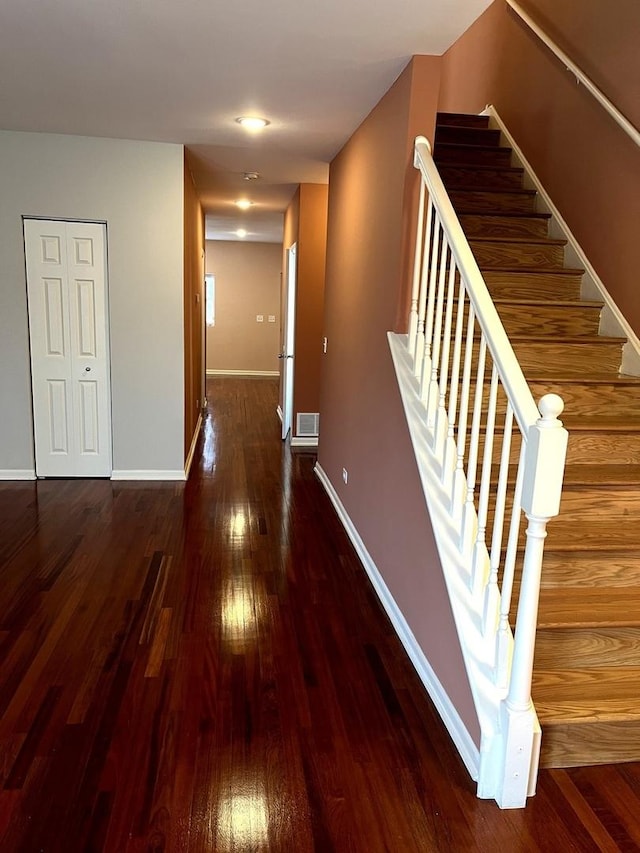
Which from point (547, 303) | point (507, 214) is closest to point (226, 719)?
point (547, 303)

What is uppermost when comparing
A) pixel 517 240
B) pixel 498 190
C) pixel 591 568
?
pixel 498 190

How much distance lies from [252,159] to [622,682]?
4.29m

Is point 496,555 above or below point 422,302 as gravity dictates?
below

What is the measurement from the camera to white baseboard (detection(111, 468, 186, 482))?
486cm

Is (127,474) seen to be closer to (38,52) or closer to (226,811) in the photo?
(38,52)

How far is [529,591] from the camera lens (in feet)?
5.47

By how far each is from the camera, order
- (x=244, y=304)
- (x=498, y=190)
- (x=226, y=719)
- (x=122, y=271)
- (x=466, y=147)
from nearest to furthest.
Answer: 1. (x=226, y=719)
2. (x=498, y=190)
3. (x=466, y=147)
4. (x=122, y=271)
5. (x=244, y=304)

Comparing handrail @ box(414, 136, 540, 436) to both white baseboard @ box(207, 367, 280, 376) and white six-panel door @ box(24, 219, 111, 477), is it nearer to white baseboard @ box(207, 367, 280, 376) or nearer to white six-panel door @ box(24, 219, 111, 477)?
white six-panel door @ box(24, 219, 111, 477)

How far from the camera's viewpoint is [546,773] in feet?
6.22

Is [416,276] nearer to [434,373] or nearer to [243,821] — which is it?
[434,373]

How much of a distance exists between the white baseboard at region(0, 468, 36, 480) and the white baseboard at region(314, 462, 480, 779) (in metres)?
2.65

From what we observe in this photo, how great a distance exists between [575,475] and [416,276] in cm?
108

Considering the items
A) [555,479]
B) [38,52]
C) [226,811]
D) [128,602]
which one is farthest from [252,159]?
[226,811]

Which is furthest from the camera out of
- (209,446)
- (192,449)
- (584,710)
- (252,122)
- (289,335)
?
(289,335)
